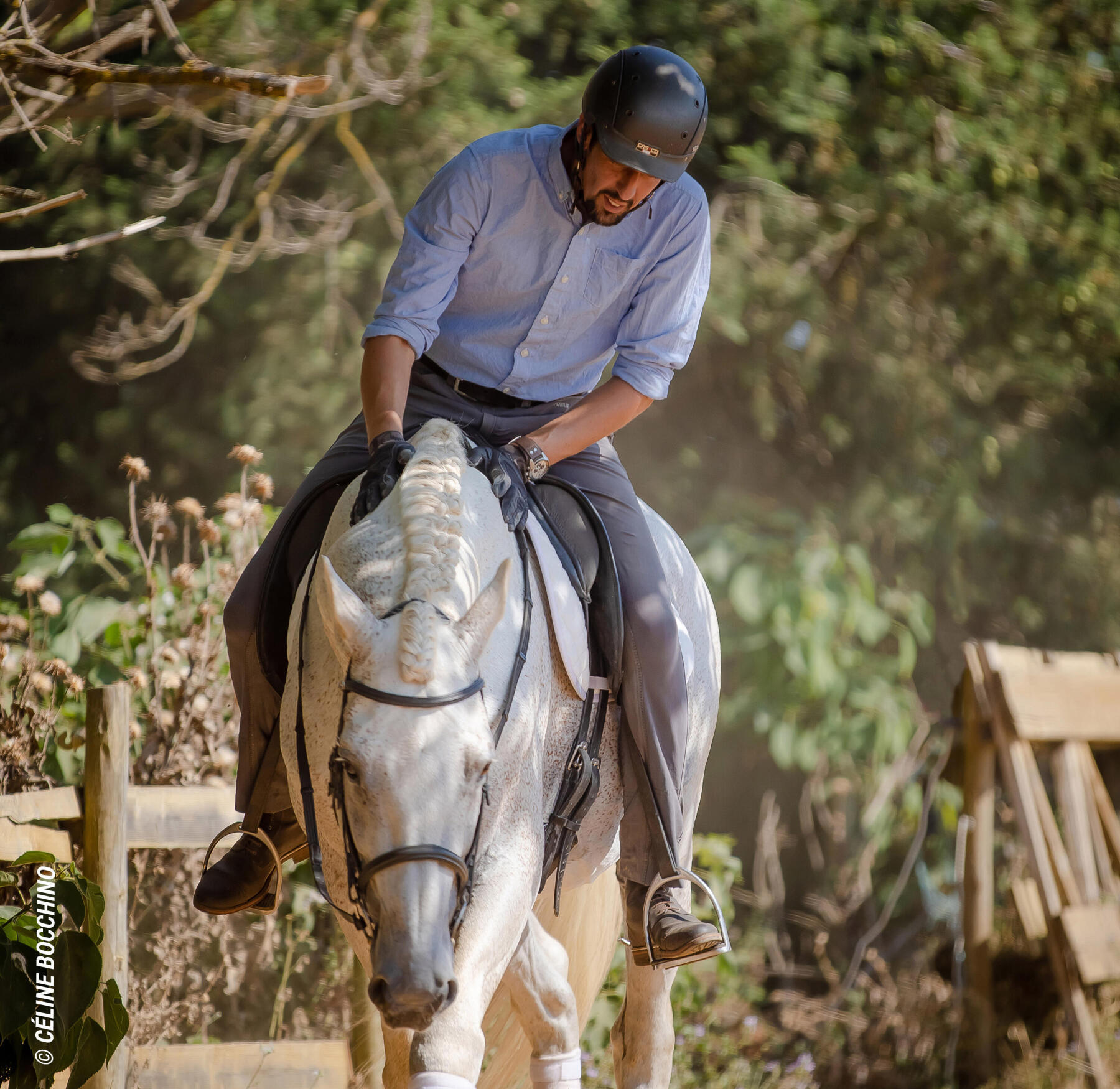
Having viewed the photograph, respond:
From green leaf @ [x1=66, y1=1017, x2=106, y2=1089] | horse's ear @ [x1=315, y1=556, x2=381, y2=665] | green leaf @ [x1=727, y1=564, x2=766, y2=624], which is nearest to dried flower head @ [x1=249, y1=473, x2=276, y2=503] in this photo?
green leaf @ [x1=66, y1=1017, x2=106, y2=1089]

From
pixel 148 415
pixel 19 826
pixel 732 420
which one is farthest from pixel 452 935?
pixel 732 420

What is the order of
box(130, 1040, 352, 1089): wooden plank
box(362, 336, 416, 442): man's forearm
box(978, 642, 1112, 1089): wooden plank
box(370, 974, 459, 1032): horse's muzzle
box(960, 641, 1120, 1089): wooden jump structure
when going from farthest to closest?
box(960, 641, 1120, 1089): wooden jump structure < box(978, 642, 1112, 1089): wooden plank < box(130, 1040, 352, 1089): wooden plank < box(362, 336, 416, 442): man's forearm < box(370, 974, 459, 1032): horse's muzzle

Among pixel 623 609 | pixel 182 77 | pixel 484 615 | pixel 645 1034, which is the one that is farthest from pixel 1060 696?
pixel 182 77

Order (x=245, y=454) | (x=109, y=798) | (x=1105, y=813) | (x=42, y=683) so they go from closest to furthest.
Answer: (x=109, y=798), (x=42, y=683), (x=245, y=454), (x=1105, y=813)

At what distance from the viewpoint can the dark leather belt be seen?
2.81m

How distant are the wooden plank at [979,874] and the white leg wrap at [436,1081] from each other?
14.1 ft

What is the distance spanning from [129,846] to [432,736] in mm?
2111

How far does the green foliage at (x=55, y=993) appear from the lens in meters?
2.42

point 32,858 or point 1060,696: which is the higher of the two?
point 32,858

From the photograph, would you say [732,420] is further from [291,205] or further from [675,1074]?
[675,1074]

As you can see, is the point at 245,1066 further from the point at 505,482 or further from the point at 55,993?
the point at 505,482

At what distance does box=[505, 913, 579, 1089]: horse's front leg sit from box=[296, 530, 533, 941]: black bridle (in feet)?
3.20

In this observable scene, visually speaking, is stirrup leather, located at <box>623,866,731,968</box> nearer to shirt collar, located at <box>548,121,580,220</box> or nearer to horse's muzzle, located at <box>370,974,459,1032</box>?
horse's muzzle, located at <box>370,974,459,1032</box>

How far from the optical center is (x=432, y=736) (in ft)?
6.05
